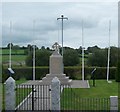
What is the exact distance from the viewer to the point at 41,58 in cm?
3450

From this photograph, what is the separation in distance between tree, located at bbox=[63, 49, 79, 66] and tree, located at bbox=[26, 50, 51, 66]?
176cm

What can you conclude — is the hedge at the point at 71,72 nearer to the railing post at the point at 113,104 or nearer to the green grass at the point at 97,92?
the green grass at the point at 97,92

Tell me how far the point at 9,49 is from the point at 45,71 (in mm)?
4455

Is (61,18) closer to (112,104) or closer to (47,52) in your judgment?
(47,52)

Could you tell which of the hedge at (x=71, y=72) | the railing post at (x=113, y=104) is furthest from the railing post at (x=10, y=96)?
the hedge at (x=71, y=72)

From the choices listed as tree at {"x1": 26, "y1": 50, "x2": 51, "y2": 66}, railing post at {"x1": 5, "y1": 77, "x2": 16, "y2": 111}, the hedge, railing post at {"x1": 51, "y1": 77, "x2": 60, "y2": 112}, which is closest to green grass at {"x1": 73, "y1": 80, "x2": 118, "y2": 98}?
railing post at {"x1": 51, "y1": 77, "x2": 60, "y2": 112}

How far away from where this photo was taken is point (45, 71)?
30328mm

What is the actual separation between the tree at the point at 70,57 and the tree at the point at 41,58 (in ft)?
5.79

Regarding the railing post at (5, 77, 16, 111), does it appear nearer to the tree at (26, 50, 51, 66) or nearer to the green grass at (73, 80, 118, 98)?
the green grass at (73, 80, 118, 98)

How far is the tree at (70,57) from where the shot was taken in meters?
34.1

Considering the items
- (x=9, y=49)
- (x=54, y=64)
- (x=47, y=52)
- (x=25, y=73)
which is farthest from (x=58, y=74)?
(x=47, y=52)

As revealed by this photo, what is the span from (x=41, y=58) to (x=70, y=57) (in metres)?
2.97

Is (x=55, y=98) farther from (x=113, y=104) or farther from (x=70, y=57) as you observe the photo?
(x=70, y=57)

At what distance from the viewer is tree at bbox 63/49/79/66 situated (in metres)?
34.1
